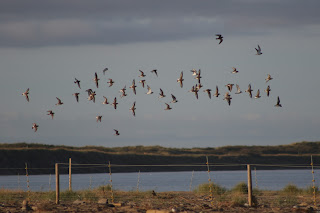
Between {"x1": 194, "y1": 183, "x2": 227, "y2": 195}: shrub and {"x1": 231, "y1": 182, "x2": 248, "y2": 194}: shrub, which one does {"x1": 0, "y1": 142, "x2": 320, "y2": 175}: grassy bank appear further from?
{"x1": 231, "y1": 182, "x2": 248, "y2": 194}: shrub

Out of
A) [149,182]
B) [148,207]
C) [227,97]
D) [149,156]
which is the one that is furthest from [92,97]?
[149,156]

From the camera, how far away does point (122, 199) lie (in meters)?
33.5

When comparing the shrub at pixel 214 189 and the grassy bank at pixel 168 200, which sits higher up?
the shrub at pixel 214 189

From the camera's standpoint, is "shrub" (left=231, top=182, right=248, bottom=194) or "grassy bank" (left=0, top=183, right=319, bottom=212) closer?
"grassy bank" (left=0, top=183, right=319, bottom=212)

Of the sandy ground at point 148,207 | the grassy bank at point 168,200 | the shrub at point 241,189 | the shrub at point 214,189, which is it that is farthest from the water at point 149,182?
the sandy ground at point 148,207

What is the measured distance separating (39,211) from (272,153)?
8016 cm

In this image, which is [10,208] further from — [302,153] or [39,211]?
[302,153]

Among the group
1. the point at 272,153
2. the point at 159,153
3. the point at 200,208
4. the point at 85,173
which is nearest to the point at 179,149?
the point at 159,153

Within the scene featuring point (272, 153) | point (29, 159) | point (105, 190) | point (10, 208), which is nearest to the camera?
point (10, 208)

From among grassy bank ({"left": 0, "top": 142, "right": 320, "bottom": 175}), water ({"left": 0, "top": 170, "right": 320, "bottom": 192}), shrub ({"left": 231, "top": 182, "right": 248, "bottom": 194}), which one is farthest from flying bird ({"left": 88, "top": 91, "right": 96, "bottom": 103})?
grassy bank ({"left": 0, "top": 142, "right": 320, "bottom": 175})

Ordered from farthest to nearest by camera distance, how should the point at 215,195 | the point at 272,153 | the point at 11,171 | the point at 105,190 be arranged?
the point at 272,153
the point at 11,171
the point at 105,190
the point at 215,195

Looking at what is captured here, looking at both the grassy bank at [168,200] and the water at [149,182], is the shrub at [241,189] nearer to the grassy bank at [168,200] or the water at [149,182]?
the grassy bank at [168,200]

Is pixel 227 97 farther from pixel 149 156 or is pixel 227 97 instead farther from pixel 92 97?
pixel 149 156

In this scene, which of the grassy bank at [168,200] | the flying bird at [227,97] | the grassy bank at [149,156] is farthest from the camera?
the grassy bank at [149,156]
